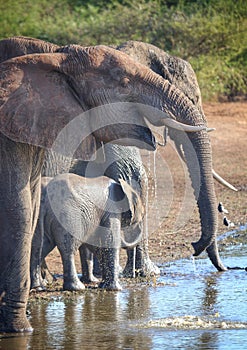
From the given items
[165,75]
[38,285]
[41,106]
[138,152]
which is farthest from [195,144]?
[165,75]

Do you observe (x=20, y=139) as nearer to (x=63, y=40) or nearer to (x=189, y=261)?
(x=189, y=261)

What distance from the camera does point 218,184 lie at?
14.4 meters

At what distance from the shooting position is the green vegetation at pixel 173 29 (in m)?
20.1

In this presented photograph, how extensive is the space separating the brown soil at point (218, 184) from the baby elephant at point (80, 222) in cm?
91

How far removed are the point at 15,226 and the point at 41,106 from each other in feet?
2.55

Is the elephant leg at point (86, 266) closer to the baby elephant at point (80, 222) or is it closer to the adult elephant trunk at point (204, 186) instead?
the baby elephant at point (80, 222)

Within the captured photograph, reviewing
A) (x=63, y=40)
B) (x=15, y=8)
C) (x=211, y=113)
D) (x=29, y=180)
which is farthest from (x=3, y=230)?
(x=15, y=8)

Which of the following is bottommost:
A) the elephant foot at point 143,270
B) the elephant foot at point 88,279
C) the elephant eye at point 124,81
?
the elephant foot at point 88,279

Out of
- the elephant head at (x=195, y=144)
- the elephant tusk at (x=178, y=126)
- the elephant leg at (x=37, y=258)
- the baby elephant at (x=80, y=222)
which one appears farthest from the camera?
the baby elephant at (x=80, y=222)

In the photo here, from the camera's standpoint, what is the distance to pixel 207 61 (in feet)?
66.8

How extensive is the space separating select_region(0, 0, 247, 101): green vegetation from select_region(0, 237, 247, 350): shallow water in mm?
11237

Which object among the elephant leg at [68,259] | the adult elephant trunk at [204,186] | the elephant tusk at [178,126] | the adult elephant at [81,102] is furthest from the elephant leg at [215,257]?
the elephant tusk at [178,126]

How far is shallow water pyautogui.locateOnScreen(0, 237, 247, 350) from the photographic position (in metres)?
6.70

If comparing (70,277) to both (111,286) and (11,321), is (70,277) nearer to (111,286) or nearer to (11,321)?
(111,286)
